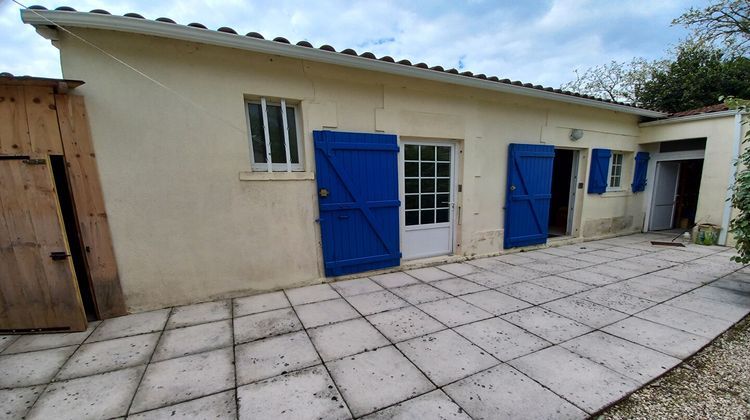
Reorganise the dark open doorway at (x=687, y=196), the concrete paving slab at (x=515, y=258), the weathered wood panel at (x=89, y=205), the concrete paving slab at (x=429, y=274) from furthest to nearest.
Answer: the dark open doorway at (x=687, y=196), the concrete paving slab at (x=515, y=258), the concrete paving slab at (x=429, y=274), the weathered wood panel at (x=89, y=205)

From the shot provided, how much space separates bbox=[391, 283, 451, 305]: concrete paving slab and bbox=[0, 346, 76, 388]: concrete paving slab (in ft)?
9.44

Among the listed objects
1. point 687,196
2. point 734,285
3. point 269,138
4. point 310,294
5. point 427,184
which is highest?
point 269,138

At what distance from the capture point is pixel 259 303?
2969mm

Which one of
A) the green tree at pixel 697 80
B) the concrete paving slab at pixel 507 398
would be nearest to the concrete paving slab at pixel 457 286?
the concrete paving slab at pixel 507 398

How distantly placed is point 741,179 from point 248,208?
5.72 metres

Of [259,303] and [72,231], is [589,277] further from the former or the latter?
[72,231]

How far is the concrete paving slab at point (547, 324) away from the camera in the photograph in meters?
2.29

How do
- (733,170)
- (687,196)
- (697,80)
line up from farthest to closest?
(697,80) < (687,196) < (733,170)

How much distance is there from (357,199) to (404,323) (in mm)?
1655

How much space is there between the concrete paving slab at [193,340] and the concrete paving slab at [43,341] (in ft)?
2.40

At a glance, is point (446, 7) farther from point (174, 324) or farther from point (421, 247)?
point (174, 324)

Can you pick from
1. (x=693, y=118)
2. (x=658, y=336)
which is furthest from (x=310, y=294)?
(x=693, y=118)

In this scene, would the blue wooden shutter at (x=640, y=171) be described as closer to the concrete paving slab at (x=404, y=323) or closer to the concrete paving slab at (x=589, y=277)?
the concrete paving slab at (x=589, y=277)

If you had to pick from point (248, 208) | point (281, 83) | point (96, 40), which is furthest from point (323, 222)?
point (96, 40)
